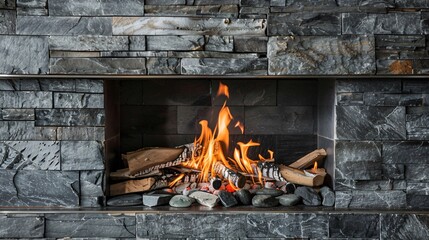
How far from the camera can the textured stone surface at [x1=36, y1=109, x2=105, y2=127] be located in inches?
89.4

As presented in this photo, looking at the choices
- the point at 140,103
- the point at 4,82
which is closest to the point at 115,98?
the point at 140,103

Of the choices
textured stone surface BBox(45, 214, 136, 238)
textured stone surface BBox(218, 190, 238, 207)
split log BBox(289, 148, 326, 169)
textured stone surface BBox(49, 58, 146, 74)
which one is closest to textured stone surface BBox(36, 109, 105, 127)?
textured stone surface BBox(49, 58, 146, 74)

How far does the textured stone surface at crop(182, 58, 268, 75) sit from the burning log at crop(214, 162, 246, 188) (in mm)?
558

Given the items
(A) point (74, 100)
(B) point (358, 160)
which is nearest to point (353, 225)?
(B) point (358, 160)

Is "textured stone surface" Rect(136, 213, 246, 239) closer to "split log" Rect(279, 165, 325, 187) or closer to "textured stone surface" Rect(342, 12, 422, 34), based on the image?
"split log" Rect(279, 165, 325, 187)

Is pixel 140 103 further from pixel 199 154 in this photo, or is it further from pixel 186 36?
pixel 186 36

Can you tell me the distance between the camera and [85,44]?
7.20ft

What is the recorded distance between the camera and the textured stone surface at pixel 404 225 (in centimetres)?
222

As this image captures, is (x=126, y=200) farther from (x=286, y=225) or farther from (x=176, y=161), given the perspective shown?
(x=286, y=225)

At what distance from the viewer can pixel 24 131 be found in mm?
2277

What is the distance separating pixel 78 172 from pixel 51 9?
737mm

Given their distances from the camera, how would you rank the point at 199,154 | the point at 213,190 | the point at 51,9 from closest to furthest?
the point at 51,9 → the point at 213,190 → the point at 199,154

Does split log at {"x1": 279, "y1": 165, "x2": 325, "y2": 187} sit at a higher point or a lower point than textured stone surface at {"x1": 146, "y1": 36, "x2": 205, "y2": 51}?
lower

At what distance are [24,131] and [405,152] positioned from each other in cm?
174
